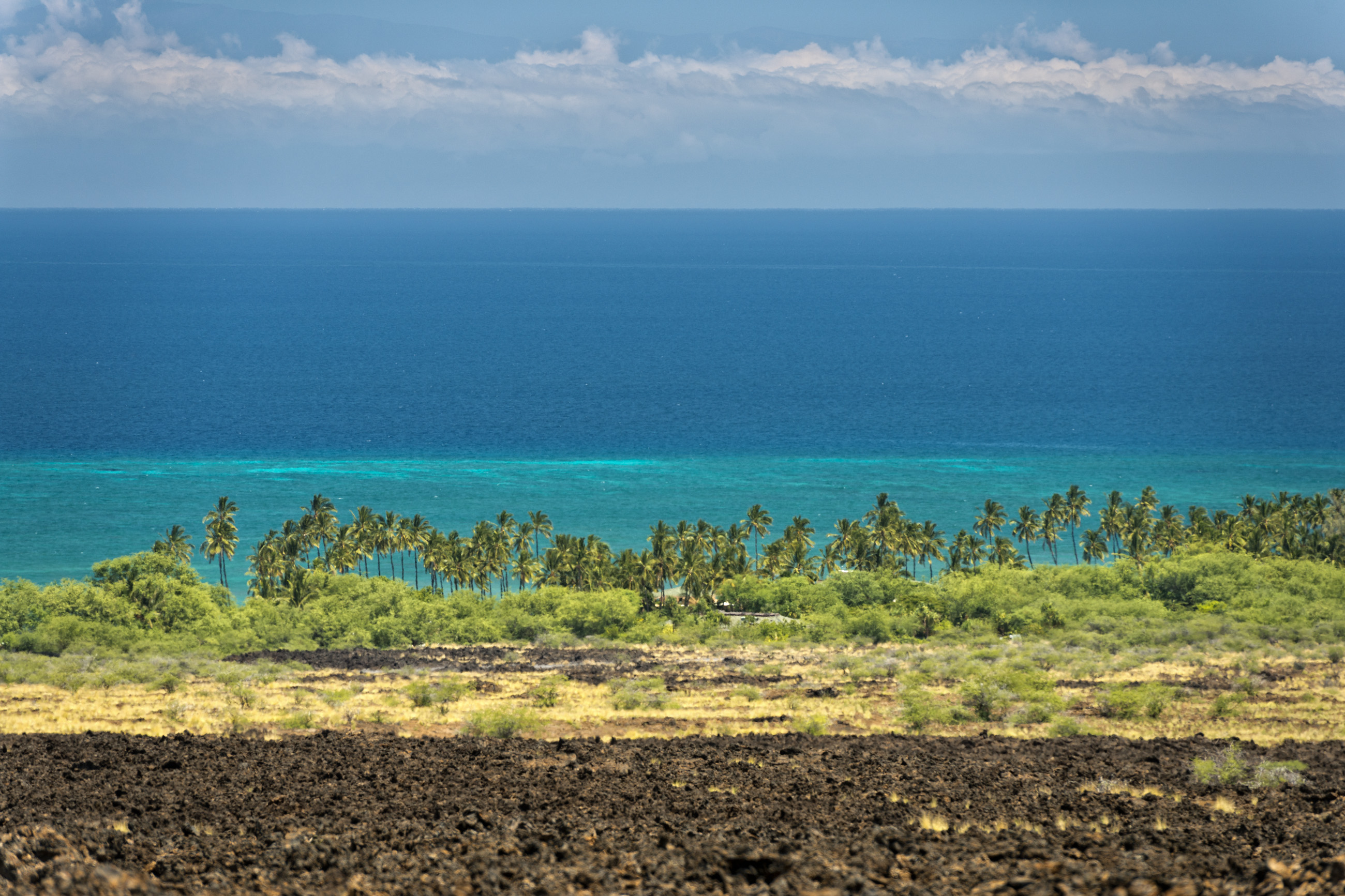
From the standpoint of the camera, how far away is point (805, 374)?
18438 cm

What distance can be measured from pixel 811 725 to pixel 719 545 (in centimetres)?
4983

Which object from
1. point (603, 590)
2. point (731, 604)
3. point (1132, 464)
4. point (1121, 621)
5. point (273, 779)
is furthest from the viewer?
point (1132, 464)

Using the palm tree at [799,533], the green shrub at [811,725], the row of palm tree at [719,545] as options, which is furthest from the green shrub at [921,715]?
the palm tree at [799,533]

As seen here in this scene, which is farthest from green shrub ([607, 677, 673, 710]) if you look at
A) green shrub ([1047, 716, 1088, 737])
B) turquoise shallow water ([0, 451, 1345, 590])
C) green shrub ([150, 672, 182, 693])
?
turquoise shallow water ([0, 451, 1345, 590])

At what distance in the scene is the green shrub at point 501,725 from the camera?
91.0ft

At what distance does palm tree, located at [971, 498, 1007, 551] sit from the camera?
9131 cm

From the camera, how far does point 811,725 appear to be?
94.9 feet

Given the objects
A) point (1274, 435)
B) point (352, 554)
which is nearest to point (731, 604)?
point (352, 554)

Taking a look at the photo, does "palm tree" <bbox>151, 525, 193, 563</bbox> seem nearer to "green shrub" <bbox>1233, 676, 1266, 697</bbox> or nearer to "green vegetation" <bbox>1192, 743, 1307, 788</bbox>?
"green shrub" <bbox>1233, 676, 1266, 697</bbox>

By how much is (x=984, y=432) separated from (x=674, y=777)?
12578 cm

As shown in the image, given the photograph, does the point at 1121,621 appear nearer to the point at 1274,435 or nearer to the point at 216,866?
the point at 216,866

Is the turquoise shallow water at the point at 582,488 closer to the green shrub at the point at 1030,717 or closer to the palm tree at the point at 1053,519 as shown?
the palm tree at the point at 1053,519

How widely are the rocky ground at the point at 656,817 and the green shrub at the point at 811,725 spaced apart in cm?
228

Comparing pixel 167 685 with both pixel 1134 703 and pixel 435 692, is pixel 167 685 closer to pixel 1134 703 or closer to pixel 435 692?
pixel 435 692
